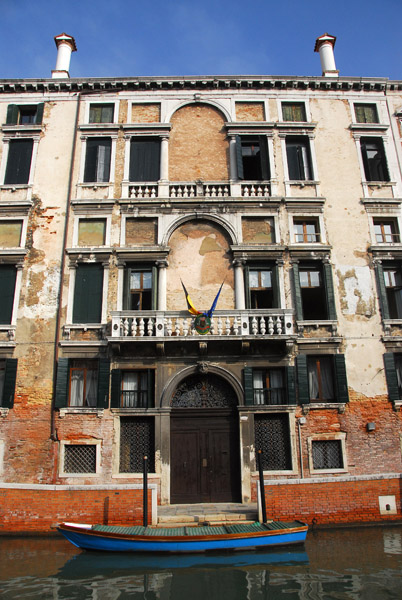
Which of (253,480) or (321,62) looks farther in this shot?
(321,62)

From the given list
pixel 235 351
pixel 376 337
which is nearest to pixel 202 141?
pixel 235 351

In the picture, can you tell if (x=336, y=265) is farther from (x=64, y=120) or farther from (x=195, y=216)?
(x=64, y=120)

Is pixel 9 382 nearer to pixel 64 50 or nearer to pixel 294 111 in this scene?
pixel 64 50

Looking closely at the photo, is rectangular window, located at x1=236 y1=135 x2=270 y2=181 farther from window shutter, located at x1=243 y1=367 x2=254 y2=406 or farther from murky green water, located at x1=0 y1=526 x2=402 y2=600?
murky green water, located at x1=0 y1=526 x2=402 y2=600

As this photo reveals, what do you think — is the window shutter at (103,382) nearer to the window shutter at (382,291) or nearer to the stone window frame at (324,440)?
the stone window frame at (324,440)

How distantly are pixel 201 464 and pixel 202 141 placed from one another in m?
11.3

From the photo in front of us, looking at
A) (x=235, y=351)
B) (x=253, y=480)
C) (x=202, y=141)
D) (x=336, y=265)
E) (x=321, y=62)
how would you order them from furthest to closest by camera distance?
Result: (x=321, y=62)
(x=202, y=141)
(x=336, y=265)
(x=235, y=351)
(x=253, y=480)

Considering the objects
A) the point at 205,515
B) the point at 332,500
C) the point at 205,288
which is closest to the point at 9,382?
the point at 205,288

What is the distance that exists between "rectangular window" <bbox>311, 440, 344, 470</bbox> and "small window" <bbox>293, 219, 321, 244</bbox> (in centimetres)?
663

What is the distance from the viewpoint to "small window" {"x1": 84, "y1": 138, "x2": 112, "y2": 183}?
1585cm

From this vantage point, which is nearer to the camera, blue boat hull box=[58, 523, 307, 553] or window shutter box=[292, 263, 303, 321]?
blue boat hull box=[58, 523, 307, 553]

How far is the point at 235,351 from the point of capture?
13.6m

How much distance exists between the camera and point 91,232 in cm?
1518

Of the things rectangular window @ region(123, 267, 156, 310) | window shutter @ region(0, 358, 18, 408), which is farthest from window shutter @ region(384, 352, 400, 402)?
window shutter @ region(0, 358, 18, 408)
